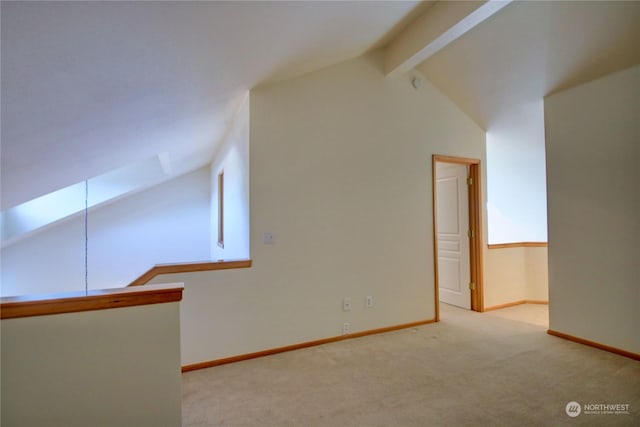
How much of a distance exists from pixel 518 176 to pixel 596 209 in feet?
5.56

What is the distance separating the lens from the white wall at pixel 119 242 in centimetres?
482

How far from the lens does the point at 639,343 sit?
8.43 ft

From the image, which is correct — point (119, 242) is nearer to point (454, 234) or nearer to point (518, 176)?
point (454, 234)

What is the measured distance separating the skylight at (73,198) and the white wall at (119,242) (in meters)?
0.50

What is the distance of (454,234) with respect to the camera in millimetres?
4230

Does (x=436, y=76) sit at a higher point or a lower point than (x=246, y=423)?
higher

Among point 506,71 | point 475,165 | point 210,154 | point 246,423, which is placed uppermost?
point 506,71

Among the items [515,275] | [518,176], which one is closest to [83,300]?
[515,275]

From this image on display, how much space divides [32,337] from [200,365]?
1.51 m

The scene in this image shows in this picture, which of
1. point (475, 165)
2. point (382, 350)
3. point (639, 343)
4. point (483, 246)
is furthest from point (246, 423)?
point (475, 165)

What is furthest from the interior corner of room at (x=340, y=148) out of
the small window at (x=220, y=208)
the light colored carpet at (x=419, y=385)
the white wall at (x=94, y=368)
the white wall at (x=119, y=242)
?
the white wall at (x=119, y=242)

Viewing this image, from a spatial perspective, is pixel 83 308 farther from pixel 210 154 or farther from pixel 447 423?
pixel 210 154

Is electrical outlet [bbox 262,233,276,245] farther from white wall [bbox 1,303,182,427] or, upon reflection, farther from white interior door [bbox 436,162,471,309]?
white interior door [bbox 436,162,471,309]

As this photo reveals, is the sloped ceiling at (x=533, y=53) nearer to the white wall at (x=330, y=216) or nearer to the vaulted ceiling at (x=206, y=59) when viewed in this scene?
the vaulted ceiling at (x=206, y=59)
